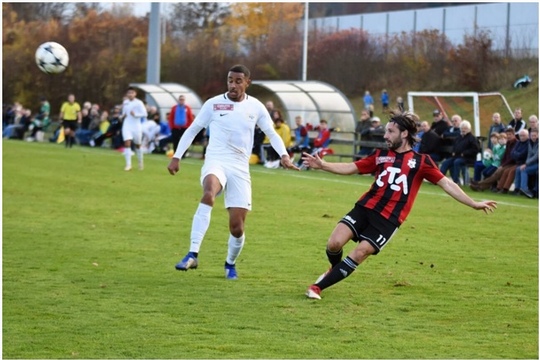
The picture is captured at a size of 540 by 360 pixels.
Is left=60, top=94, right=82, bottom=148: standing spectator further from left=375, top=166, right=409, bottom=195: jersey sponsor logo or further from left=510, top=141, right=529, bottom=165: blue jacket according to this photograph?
left=375, top=166, right=409, bottom=195: jersey sponsor logo

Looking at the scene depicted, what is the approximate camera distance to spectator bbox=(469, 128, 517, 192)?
22297mm

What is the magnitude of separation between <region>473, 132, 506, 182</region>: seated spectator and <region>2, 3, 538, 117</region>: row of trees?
22.8 meters

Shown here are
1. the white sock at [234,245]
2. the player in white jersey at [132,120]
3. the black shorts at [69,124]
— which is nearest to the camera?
the white sock at [234,245]

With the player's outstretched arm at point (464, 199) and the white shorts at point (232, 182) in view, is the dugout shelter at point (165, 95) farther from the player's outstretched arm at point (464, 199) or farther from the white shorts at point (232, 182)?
the player's outstretched arm at point (464, 199)

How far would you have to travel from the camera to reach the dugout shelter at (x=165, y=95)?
135 feet

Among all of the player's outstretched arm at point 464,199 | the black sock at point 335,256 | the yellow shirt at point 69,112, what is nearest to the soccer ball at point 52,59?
the black sock at point 335,256

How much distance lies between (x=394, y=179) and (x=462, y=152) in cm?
1469

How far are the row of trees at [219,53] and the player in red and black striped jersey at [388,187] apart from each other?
121 ft

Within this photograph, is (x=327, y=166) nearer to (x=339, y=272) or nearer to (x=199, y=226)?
(x=339, y=272)

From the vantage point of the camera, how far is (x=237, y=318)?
8828 mm

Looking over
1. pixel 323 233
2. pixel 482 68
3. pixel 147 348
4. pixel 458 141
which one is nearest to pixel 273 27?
pixel 482 68

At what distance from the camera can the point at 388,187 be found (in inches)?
378

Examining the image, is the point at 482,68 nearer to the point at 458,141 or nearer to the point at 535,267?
the point at 458,141

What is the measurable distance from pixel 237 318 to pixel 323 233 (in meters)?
6.43
